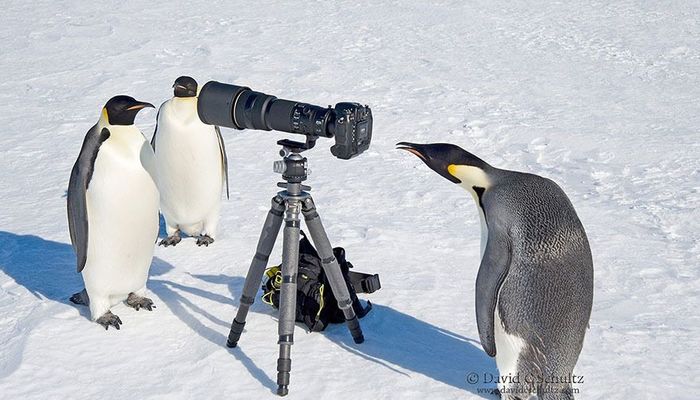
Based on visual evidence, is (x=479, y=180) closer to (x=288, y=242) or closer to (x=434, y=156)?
(x=434, y=156)

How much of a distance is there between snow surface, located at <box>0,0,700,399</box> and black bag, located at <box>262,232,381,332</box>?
70 mm

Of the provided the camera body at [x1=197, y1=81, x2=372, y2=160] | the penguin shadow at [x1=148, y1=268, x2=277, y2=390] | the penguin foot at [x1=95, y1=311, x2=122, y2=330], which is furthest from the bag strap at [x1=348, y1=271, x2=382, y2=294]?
the penguin foot at [x1=95, y1=311, x2=122, y2=330]

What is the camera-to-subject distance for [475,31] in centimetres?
893

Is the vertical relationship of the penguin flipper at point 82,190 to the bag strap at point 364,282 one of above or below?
above

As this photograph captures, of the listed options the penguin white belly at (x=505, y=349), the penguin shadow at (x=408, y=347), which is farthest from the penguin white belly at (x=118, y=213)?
the penguin white belly at (x=505, y=349)

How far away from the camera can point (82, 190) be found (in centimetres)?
336

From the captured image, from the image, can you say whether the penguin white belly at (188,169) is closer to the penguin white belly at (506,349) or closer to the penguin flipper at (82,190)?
the penguin flipper at (82,190)

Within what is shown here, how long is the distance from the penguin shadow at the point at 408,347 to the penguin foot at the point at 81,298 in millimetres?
432

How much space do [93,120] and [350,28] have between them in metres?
3.37

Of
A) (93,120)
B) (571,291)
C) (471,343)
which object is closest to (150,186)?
(471,343)

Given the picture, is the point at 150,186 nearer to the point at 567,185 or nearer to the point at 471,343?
the point at 471,343

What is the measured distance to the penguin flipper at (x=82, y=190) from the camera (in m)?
3.36

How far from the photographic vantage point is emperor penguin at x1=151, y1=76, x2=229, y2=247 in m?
4.26

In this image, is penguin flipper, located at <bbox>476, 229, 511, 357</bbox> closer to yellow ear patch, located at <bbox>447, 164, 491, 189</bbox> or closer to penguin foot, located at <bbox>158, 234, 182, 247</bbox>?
yellow ear patch, located at <bbox>447, 164, 491, 189</bbox>
